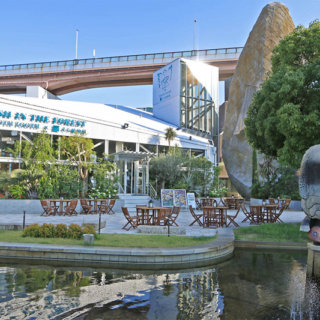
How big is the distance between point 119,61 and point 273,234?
3976 centimetres

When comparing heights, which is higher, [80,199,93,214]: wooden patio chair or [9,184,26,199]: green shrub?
[9,184,26,199]: green shrub

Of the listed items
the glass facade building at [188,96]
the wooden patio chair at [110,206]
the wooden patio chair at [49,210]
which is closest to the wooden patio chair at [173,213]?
the wooden patio chair at [110,206]

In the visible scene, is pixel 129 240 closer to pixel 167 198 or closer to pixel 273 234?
pixel 273 234

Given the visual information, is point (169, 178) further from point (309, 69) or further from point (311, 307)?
point (311, 307)

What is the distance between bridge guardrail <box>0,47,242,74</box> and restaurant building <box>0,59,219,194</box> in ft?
19.5

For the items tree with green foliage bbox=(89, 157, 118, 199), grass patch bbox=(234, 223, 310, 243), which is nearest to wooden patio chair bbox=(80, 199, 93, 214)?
tree with green foliage bbox=(89, 157, 118, 199)

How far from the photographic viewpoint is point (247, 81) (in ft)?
106

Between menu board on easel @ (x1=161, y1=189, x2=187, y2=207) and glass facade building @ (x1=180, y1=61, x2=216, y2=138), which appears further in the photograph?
glass facade building @ (x1=180, y1=61, x2=216, y2=138)

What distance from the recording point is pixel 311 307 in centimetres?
491

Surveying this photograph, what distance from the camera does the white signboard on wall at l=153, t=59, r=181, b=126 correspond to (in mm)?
35812

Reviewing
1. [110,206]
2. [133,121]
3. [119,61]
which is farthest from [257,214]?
[119,61]

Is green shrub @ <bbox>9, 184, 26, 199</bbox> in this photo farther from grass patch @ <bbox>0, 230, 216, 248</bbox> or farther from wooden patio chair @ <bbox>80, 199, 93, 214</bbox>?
grass patch @ <bbox>0, 230, 216, 248</bbox>

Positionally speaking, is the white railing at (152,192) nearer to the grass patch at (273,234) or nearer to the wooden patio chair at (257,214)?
the wooden patio chair at (257,214)

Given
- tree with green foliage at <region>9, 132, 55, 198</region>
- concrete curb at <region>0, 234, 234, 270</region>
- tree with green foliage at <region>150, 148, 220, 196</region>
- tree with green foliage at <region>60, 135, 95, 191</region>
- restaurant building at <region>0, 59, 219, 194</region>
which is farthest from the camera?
tree with green foliage at <region>150, 148, 220, 196</region>
